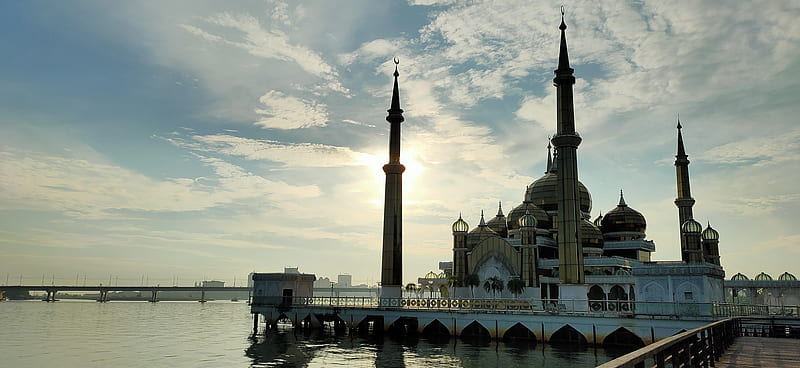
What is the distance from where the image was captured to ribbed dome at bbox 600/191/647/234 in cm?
6731

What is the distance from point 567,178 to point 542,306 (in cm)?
1026

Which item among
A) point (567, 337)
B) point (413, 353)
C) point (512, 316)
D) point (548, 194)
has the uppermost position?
point (548, 194)

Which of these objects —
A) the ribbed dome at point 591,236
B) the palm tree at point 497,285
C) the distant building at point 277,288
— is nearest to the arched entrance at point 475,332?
the palm tree at point 497,285

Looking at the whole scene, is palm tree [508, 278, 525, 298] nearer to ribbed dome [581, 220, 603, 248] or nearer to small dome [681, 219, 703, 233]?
ribbed dome [581, 220, 603, 248]

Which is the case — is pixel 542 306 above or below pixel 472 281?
below

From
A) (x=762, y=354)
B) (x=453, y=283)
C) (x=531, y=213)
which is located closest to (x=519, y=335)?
(x=453, y=283)

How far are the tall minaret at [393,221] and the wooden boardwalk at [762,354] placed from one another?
3465 centimetres

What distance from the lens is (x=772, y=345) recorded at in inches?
790

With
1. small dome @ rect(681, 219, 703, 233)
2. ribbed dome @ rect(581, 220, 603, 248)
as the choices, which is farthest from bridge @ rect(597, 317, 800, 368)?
ribbed dome @ rect(581, 220, 603, 248)

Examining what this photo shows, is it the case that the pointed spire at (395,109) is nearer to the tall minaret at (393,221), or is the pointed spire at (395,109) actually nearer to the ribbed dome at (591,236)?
the tall minaret at (393,221)

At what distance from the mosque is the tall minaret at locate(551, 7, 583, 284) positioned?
0.08m

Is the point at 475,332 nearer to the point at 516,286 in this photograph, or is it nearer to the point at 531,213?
the point at 516,286

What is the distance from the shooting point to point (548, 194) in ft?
220

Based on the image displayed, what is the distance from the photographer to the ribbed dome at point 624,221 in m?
67.3
